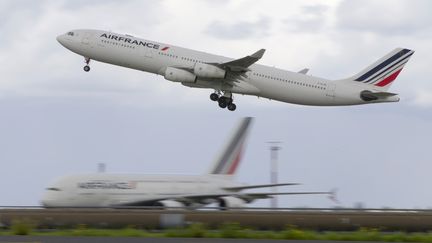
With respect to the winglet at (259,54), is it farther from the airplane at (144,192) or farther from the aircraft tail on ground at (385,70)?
the airplane at (144,192)

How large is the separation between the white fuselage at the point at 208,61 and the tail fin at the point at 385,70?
1290mm

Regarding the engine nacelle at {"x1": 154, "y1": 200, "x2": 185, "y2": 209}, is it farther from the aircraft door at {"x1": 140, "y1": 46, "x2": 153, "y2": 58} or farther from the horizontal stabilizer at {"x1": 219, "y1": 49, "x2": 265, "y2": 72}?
the horizontal stabilizer at {"x1": 219, "y1": 49, "x2": 265, "y2": 72}

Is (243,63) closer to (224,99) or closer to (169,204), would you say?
(224,99)

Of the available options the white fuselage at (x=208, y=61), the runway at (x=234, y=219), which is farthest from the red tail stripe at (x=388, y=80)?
the runway at (x=234, y=219)

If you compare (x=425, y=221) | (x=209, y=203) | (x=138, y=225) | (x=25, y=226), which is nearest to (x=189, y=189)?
(x=209, y=203)

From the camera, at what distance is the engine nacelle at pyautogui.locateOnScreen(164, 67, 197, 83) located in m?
58.2

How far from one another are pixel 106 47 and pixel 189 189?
1657 centimetres

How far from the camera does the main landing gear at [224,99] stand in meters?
61.0

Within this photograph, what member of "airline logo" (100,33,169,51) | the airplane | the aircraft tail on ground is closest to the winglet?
"airline logo" (100,33,169,51)

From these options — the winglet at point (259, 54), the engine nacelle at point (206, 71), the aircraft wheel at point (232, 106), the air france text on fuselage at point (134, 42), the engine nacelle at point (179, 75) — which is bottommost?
the aircraft wheel at point (232, 106)

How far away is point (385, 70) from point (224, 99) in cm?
1307

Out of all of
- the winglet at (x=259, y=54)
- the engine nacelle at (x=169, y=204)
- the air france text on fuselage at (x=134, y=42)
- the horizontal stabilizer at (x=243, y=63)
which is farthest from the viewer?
the horizontal stabilizer at (x=243, y=63)

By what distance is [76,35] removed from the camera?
61031mm

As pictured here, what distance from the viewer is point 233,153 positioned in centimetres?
5203
